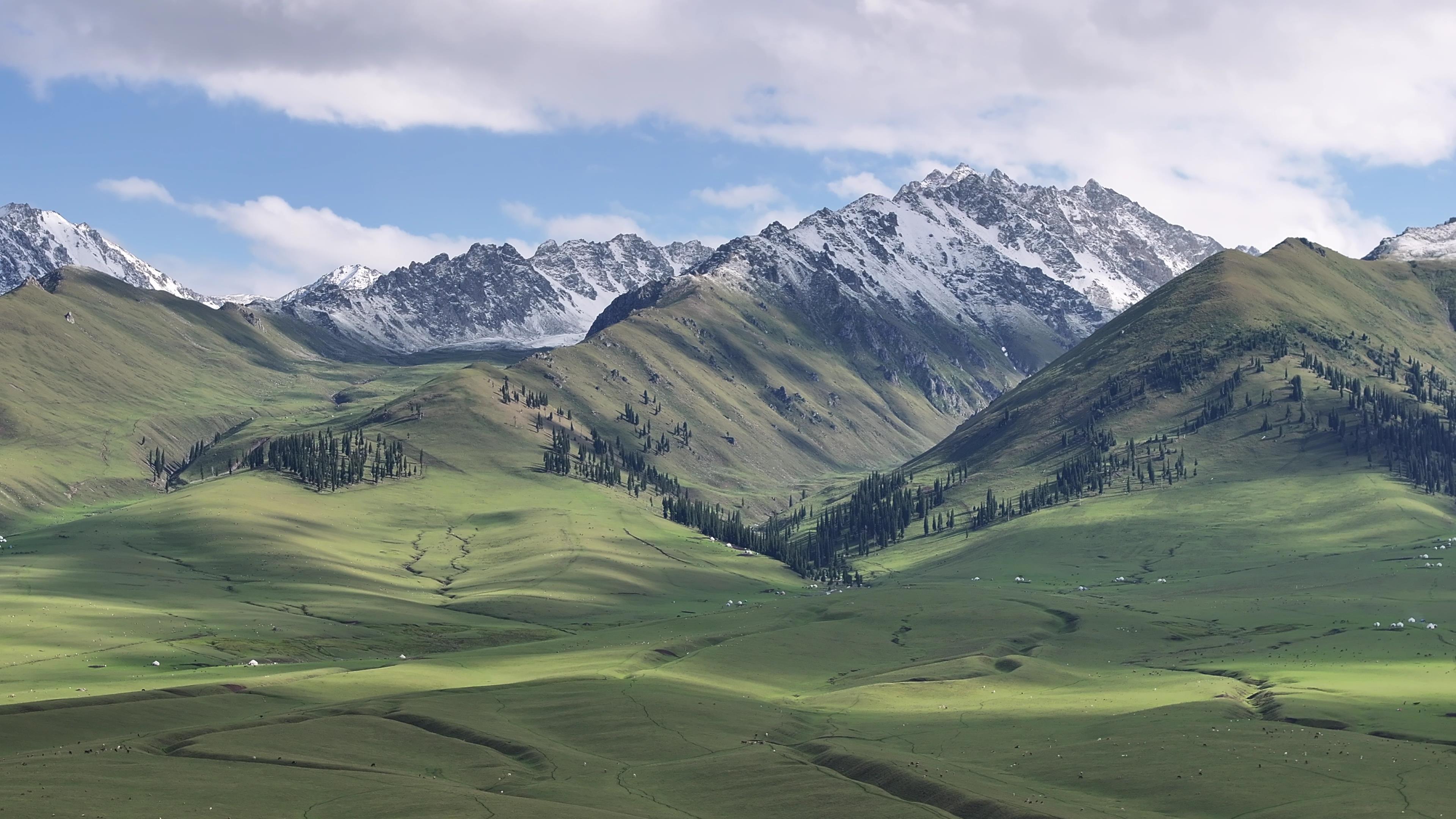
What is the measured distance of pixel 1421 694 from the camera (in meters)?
160

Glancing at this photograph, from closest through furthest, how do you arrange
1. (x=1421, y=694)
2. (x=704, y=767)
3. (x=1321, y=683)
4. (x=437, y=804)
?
(x=437, y=804) < (x=704, y=767) < (x=1421, y=694) < (x=1321, y=683)

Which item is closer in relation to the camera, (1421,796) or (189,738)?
(1421,796)

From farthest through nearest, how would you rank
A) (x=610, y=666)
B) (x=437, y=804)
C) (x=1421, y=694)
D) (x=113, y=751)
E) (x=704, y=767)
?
(x=610, y=666)
(x=1421, y=694)
(x=704, y=767)
(x=113, y=751)
(x=437, y=804)

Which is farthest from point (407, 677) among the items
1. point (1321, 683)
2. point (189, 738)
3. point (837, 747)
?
point (1321, 683)

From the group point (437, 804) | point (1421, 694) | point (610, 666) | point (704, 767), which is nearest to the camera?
point (437, 804)

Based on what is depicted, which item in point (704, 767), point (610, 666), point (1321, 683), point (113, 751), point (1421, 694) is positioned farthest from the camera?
point (610, 666)

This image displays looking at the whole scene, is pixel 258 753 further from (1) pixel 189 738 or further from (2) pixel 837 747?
(2) pixel 837 747

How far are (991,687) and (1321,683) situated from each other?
38874 millimetres

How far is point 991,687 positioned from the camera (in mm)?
184250

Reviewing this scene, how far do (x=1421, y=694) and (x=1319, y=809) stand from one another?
64179 mm

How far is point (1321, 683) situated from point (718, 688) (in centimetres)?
7197

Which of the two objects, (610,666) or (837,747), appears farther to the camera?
(610,666)

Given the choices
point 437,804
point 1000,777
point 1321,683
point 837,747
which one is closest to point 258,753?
point 437,804

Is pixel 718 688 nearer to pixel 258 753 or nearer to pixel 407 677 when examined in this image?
pixel 407 677
